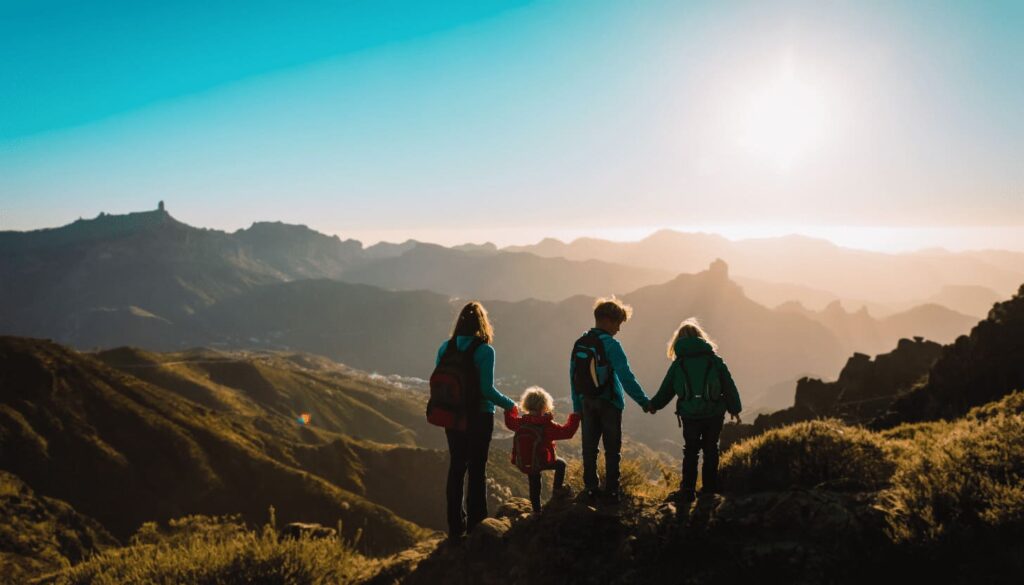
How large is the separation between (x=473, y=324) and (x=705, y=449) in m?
3.59

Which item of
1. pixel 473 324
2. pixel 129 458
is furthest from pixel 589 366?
pixel 129 458

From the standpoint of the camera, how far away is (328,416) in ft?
503

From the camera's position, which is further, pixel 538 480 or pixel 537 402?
pixel 537 402

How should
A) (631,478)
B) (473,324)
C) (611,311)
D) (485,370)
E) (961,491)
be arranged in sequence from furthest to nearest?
(631,478) → (611,311) → (473,324) → (485,370) → (961,491)

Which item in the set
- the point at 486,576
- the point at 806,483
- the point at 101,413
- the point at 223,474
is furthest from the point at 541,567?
the point at 101,413

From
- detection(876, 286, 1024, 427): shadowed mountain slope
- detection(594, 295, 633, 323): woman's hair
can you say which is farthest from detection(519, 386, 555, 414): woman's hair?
detection(876, 286, 1024, 427): shadowed mountain slope

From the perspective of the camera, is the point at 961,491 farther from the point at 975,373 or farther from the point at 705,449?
the point at 975,373

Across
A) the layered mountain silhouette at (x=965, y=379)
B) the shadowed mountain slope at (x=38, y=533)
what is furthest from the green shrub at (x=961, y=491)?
the shadowed mountain slope at (x=38, y=533)

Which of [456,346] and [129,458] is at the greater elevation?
Answer: [456,346]

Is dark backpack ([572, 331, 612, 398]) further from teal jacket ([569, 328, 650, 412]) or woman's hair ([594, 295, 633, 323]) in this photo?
woman's hair ([594, 295, 633, 323])

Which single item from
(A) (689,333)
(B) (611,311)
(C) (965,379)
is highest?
(B) (611,311)

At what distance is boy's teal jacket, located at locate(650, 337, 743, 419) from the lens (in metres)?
6.91

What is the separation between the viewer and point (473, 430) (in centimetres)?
688

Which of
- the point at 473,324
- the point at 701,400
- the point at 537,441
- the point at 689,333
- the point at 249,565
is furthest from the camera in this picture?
the point at 537,441
